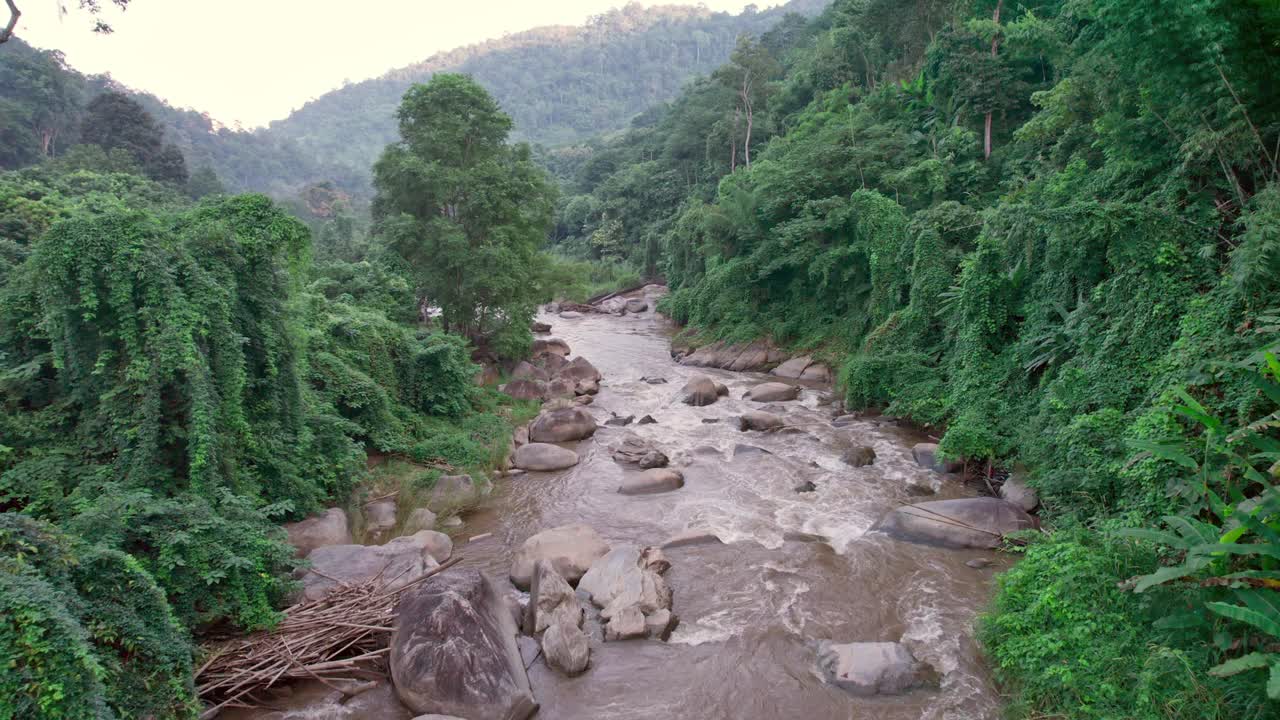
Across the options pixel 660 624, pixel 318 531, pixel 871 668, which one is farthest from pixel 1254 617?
pixel 318 531

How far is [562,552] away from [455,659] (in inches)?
125

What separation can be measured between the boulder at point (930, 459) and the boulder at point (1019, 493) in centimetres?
147

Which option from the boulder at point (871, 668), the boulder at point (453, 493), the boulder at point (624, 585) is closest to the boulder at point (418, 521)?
the boulder at point (453, 493)

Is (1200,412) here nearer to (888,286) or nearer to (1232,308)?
(1232,308)

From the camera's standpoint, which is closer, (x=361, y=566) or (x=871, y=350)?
(x=361, y=566)

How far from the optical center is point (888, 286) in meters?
19.2

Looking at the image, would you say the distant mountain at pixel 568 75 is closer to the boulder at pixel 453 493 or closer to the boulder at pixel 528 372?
the boulder at pixel 528 372

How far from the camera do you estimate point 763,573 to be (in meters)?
9.08

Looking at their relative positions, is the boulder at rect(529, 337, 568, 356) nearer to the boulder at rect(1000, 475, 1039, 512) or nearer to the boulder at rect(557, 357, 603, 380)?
the boulder at rect(557, 357, 603, 380)

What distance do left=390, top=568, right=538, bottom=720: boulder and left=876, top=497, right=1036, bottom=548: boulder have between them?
645 centimetres

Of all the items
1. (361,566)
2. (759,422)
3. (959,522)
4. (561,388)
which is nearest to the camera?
(361,566)

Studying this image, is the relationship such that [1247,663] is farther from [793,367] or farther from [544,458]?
[793,367]

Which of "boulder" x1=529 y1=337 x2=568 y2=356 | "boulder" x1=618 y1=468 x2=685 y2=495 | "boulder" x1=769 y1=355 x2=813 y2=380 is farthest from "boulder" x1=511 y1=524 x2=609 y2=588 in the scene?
"boulder" x1=769 y1=355 x2=813 y2=380

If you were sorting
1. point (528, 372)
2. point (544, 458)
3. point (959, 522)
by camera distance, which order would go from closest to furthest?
point (959, 522) → point (544, 458) → point (528, 372)
